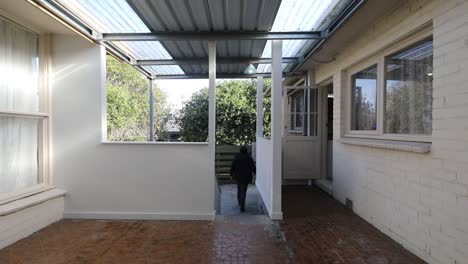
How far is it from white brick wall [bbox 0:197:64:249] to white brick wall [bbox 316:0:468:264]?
465 centimetres

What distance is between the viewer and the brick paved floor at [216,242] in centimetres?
309

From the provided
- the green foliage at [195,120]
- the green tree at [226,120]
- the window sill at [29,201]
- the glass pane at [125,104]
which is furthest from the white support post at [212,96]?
the glass pane at [125,104]

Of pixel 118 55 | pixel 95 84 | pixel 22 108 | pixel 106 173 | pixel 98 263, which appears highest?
pixel 118 55

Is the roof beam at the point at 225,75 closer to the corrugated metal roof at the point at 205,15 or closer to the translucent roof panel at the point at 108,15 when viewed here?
the corrugated metal roof at the point at 205,15

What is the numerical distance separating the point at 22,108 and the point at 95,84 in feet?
3.30

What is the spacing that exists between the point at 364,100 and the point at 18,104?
515 cm

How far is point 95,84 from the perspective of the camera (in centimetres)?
441

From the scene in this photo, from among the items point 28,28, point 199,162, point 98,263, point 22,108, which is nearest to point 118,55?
point 28,28

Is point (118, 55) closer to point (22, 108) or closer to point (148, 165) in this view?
point (22, 108)

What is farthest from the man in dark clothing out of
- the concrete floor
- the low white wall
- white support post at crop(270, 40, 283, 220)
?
white support post at crop(270, 40, 283, 220)

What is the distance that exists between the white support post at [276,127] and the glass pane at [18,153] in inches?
138

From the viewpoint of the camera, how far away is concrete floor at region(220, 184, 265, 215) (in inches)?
241

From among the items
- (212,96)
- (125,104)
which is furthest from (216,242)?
(125,104)

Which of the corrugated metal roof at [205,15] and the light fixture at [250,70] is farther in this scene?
the light fixture at [250,70]
